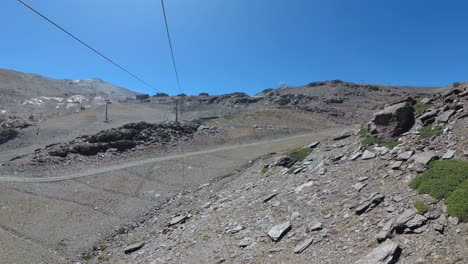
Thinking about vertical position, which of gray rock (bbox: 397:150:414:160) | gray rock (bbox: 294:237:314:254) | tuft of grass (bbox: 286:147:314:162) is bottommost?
gray rock (bbox: 294:237:314:254)

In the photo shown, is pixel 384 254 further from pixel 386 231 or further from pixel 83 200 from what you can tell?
pixel 83 200

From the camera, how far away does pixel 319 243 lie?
39.8 feet

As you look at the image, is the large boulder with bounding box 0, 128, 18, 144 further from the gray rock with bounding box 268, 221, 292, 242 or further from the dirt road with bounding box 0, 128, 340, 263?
the gray rock with bounding box 268, 221, 292, 242

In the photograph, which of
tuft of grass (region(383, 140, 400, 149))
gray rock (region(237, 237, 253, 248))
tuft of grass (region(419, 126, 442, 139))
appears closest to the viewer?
gray rock (region(237, 237, 253, 248))

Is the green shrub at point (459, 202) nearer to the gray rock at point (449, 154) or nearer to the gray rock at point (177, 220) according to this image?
the gray rock at point (449, 154)

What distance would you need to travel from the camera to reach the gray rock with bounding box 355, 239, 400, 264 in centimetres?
948

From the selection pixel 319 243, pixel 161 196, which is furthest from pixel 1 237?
pixel 319 243

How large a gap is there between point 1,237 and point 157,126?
116 ft

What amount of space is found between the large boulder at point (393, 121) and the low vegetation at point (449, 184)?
210 inches

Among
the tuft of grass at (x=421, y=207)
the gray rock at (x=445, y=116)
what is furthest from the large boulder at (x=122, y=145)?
the tuft of grass at (x=421, y=207)

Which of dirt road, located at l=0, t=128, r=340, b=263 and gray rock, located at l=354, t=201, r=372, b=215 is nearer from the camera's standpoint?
gray rock, located at l=354, t=201, r=372, b=215

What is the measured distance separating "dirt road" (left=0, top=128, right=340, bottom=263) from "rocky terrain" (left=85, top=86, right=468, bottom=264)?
2577mm

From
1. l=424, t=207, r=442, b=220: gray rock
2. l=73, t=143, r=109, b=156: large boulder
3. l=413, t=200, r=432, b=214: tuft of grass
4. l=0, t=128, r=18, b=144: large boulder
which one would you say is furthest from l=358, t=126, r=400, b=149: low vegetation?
l=0, t=128, r=18, b=144: large boulder

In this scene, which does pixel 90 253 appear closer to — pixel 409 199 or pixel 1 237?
pixel 1 237
